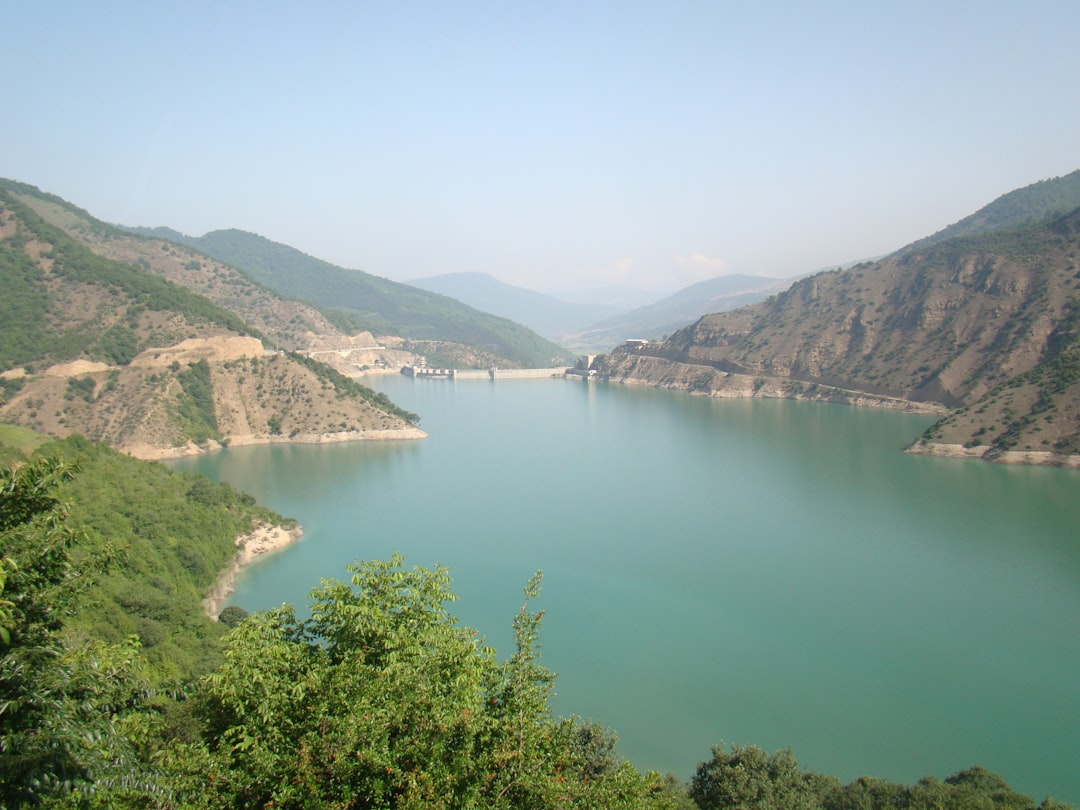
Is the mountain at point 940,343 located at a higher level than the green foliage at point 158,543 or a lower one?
higher

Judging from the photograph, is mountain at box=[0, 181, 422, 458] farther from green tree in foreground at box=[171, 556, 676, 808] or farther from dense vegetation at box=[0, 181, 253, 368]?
green tree in foreground at box=[171, 556, 676, 808]

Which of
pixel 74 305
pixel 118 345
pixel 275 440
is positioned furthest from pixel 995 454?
pixel 74 305

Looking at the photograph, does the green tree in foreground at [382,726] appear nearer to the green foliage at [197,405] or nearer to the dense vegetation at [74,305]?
the green foliage at [197,405]

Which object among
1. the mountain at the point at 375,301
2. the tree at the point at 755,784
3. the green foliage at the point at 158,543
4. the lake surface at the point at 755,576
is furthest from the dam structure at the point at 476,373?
the tree at the point at 755,784

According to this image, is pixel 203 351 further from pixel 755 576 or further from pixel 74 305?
pixel 755 576

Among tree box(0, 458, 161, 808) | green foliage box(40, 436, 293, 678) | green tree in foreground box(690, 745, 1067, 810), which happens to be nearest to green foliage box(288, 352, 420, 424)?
green foliage box(40, 436, 293, 678)

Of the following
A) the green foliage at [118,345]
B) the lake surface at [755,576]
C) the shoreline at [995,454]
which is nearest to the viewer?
the lake surface at [755,576]
